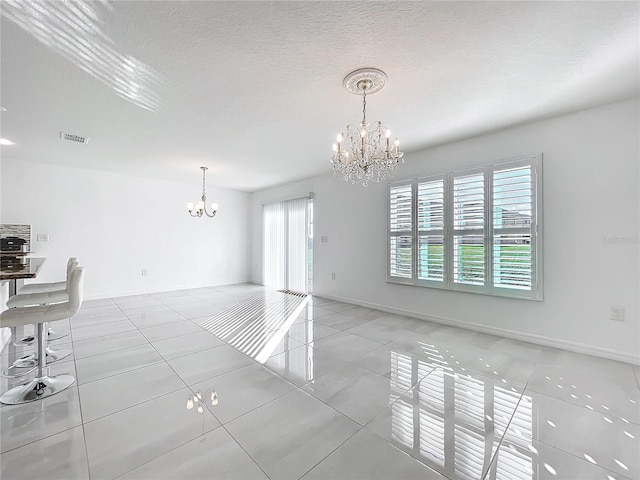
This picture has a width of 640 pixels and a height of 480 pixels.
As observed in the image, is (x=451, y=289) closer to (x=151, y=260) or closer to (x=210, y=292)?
(x=210, y=292)

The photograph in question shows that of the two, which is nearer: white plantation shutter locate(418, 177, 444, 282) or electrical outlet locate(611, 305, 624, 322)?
electrical outlet locate(611, 305, 624, 322)

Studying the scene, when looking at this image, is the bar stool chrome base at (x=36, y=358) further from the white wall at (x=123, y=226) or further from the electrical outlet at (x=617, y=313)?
the electrical outlet at (x=617, y=313)

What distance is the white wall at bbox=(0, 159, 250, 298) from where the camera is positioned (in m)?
4.85

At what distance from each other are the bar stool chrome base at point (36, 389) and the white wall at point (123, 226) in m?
3.90

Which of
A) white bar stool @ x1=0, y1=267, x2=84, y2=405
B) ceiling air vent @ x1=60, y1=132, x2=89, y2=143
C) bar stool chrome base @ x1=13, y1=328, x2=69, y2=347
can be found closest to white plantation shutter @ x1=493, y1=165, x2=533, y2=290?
white bar stool @ x1=0, y1=267, x2=84, y2=405

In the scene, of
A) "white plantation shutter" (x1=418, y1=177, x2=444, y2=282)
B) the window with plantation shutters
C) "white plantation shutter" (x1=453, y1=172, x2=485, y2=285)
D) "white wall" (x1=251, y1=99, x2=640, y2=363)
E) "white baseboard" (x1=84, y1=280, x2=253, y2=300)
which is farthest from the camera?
"white baseboard" (x1=84, y1=280, x2=253, y2=300)

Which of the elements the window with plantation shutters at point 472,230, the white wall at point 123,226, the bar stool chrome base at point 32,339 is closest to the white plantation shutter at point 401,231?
the window with plantation shutters at point 472,230

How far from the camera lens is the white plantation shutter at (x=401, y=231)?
426cm

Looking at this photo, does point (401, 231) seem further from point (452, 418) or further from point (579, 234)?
point (452, 418)

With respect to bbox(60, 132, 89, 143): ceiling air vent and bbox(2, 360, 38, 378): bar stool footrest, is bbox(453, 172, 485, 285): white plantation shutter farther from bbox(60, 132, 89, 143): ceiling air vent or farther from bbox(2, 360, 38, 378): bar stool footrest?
bbox(60, 132, 89, 143): ceiling air vent

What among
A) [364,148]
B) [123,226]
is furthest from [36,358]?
[123,226]

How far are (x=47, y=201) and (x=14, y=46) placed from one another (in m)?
4.10

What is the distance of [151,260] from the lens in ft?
20.1

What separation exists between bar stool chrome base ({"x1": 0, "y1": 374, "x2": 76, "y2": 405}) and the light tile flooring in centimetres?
7
